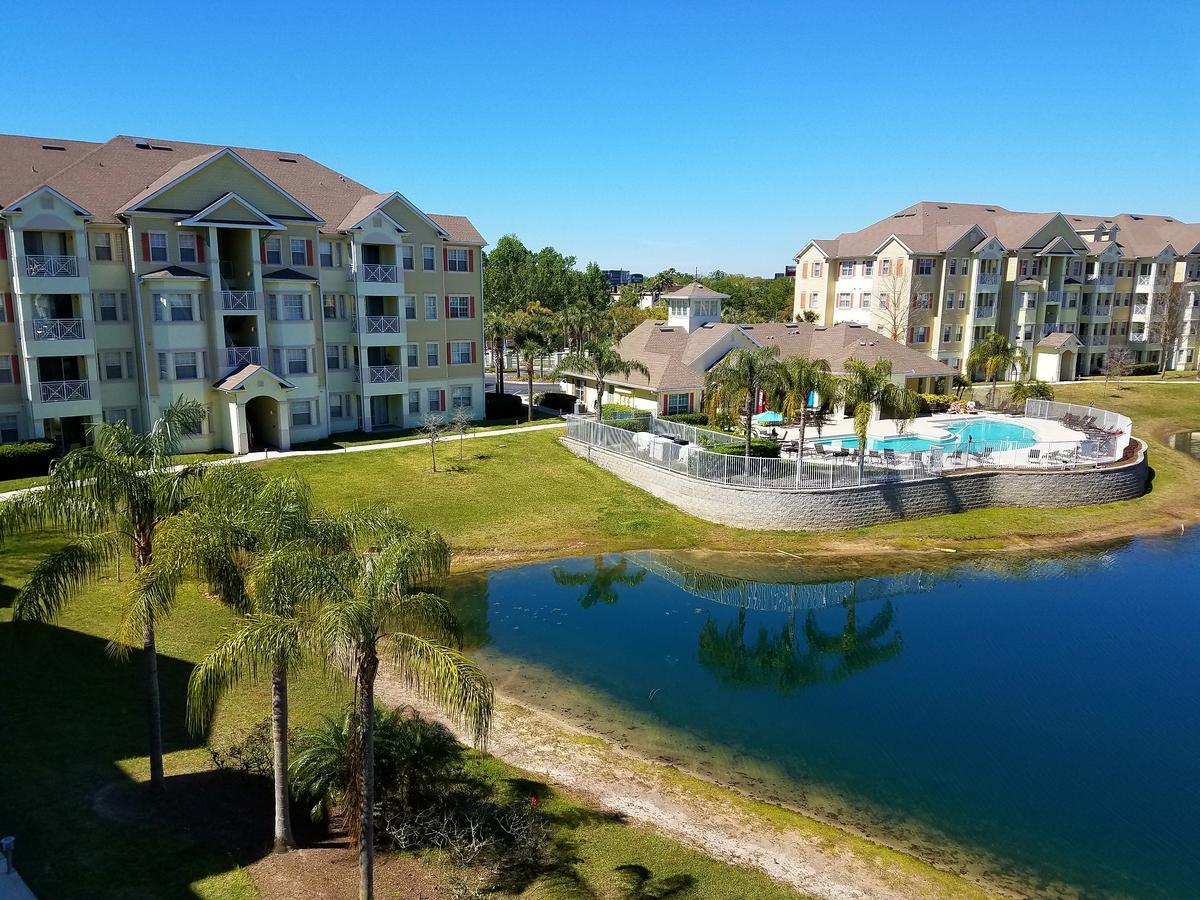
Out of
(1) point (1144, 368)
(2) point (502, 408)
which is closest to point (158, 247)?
(2) point (502, 408)

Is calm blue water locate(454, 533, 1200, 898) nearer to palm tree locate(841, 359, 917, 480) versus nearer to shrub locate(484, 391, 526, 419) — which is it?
palm tree locate(841, 359, 917, 480)

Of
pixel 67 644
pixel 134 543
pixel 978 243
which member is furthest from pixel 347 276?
pixel 978 243

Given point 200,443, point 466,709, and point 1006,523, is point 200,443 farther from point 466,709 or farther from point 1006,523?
point 1006,523

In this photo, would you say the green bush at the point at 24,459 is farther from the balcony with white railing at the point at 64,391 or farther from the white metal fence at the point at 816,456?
the white metal fence at the point at 816,456

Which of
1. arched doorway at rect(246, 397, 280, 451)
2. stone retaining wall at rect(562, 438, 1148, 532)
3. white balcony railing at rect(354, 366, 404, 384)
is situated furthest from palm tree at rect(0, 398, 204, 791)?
white balcony railing at rect(354, 366, 404, 384)

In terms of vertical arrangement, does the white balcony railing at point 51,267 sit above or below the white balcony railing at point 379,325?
above

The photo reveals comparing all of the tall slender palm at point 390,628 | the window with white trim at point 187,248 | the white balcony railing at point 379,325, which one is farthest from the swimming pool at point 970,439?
the tall slender palm at point 390,628
